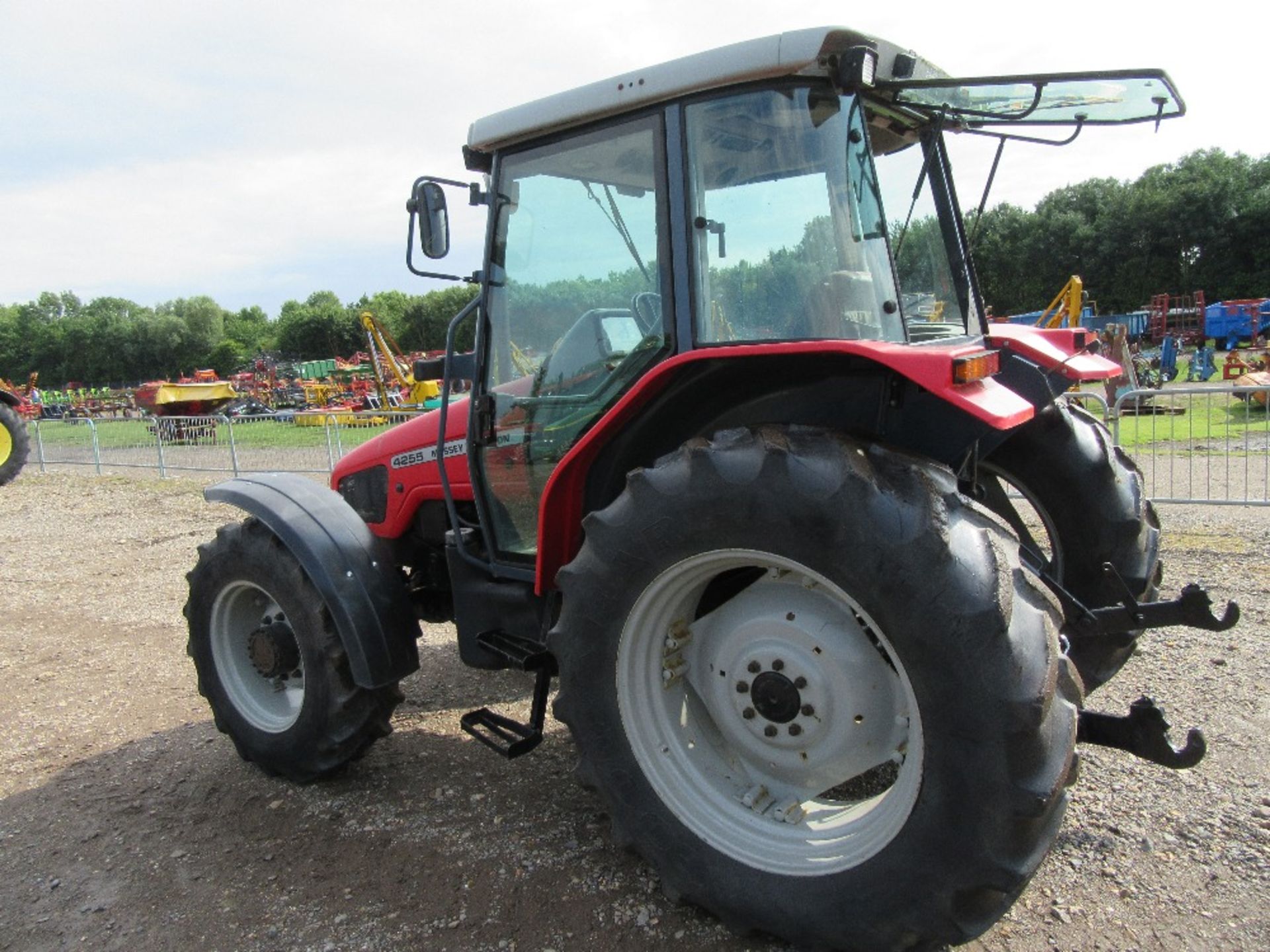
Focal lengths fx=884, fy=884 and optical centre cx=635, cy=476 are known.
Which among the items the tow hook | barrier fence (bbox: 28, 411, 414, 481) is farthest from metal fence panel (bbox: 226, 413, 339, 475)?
the tow hook

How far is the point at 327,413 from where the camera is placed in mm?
12930

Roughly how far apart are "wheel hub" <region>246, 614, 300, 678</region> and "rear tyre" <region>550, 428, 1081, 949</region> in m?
1.41

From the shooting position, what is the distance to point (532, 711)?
9.95 feet

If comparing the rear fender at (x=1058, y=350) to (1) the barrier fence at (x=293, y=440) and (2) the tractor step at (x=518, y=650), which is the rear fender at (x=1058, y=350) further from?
(1) the barrier fence at (x=293, y=440)

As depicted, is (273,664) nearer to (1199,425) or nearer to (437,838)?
(437,838)

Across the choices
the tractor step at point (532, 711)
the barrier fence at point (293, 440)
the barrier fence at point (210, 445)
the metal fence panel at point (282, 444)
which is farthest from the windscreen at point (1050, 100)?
the metal fence panel at point (282, 444)

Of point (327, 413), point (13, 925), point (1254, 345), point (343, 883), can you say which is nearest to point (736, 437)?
point (343, 883)

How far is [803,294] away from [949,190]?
108 centimetres

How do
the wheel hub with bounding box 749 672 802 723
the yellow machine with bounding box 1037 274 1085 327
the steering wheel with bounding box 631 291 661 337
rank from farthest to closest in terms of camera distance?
the yellow machine with bounding box 1037 274 1085 327 < the steering wheel with bounding box 631 291 661 337 < the wheel hub with bounding box 749 672 802 723

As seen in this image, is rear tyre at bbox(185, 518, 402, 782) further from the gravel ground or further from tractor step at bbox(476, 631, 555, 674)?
tractor step at bbox(476, 631, 555, 674)

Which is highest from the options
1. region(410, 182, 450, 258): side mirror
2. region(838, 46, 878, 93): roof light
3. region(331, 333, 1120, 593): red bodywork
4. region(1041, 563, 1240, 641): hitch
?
region(838, 46, 878, 93): roof light

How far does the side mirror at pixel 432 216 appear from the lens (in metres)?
2.93

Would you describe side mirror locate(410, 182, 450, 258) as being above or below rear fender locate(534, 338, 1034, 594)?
above

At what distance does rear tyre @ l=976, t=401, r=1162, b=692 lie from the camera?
3121 mm
